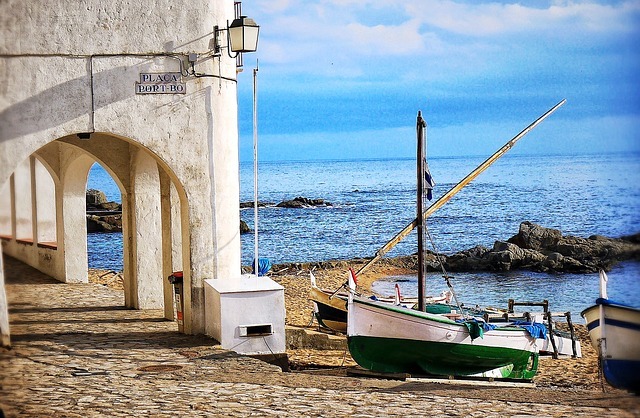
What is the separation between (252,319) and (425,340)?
14.1 feet

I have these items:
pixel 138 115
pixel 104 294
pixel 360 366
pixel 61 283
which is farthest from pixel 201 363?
pixel 61 283

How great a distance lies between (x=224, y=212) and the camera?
1220 centimetres

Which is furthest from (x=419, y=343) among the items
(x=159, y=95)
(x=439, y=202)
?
(x=159, y=95)

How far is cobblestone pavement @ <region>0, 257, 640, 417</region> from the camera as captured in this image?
798 cm

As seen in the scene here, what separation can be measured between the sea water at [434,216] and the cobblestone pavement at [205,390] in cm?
1078

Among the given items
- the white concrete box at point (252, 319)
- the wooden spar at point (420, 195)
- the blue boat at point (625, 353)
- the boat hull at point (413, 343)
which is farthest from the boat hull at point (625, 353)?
the wooden spar at point (420, 195)

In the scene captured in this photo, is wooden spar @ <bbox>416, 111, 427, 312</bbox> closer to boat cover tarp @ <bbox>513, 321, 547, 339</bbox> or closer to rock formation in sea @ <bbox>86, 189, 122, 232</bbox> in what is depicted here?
boat cover tarp @ <bbox>513, 321, 547, 339</bbox>

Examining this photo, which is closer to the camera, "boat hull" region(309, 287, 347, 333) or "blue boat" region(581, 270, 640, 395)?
"blue boat" region(581, 270, 640, 395)

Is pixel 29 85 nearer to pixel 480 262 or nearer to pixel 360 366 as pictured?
pixel 360 366

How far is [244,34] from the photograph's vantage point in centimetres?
1127

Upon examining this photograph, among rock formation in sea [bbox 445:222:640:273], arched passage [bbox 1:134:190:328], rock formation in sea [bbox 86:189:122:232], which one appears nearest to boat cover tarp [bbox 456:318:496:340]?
arched passage [bbox 1:134:190:328]

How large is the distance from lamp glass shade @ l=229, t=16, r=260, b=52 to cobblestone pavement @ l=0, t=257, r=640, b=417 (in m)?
4.03

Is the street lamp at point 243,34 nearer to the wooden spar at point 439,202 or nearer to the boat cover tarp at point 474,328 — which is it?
the boat cover tarp at point 474,328

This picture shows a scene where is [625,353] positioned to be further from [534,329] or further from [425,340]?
[534,329]
